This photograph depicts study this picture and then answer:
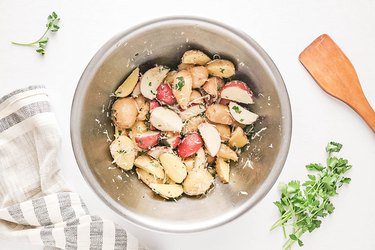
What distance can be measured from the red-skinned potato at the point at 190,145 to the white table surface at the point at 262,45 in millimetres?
231

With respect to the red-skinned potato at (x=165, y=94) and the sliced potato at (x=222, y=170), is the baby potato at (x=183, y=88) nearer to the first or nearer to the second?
the red-skinned potato at (x=165, y=94)

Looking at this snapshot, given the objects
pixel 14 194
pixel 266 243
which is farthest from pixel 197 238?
pixel 14 194

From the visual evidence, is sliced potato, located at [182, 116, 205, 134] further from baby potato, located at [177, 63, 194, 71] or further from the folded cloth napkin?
the folded cloth napkin

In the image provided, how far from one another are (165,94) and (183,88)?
4 centimetres

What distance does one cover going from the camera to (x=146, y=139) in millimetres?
1384

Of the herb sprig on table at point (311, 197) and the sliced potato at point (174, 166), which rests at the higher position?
the herb sprig on table at point (311, 197)

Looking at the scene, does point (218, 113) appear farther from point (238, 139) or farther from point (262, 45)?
point (262, 45)

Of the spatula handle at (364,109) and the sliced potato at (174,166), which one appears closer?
the sliced potato at (174,166)

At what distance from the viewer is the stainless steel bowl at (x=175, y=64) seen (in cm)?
130

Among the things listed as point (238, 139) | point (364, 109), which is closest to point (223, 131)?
point (238, 139)

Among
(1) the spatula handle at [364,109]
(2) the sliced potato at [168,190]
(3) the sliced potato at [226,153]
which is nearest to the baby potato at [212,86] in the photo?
(3) the sliced potato at [226,153]

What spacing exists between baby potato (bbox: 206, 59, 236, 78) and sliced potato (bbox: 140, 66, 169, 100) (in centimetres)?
12

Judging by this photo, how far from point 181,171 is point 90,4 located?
476 mm

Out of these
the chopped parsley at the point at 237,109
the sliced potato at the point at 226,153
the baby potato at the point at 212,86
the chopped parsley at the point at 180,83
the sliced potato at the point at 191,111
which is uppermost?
the baby potato at the point at 212,86
